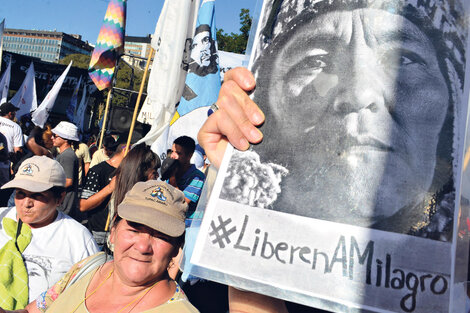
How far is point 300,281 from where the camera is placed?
0.96m

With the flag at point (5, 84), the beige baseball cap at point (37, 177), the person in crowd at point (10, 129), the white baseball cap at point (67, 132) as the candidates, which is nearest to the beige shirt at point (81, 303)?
Answer: the beige baseball cap at point (37, 177)

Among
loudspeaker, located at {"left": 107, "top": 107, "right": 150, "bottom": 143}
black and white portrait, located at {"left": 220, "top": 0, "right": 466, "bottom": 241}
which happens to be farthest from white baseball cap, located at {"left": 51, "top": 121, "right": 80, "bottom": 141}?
loudspeaker, located at {"left": 107, "top": 107, "right": 150, "bottom": 143}

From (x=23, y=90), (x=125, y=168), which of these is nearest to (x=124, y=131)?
(x=23, y=90)

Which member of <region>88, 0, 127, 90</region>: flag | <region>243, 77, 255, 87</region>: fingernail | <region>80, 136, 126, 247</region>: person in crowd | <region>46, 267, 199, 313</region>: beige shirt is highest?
<region>88, 0, 127, 90</region>: flag

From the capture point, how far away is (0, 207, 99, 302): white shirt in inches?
104

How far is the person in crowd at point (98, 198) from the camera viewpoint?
416cm

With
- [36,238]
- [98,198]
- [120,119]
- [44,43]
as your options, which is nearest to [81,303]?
[36,238]

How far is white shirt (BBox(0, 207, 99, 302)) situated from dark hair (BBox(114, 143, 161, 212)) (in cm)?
56

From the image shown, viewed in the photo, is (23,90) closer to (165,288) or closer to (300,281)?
(165,288)

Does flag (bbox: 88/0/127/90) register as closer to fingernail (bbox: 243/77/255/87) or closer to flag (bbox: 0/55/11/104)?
flag (bbox: 0/55/11/104)

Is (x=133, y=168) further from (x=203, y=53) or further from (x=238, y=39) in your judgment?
(x=238, y=39)

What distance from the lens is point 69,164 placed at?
5.16 m

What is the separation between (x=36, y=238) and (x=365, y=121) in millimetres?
2491

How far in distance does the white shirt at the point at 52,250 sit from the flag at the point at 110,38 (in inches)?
185
